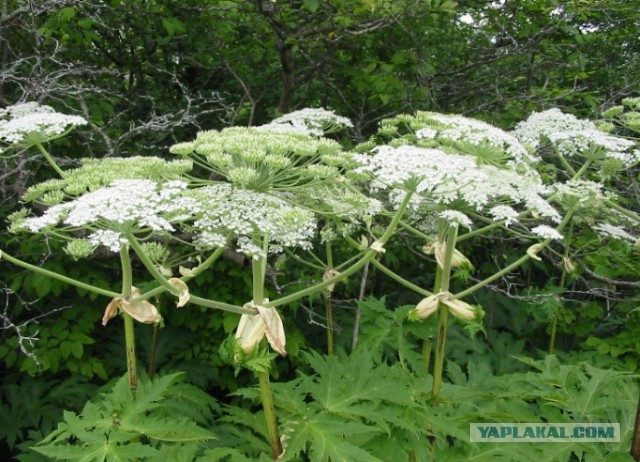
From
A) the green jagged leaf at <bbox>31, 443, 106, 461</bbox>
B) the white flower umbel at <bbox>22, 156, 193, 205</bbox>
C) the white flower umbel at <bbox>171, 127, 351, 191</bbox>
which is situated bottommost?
the green jagged leaf at <bbox>31, 443, 106, 461</bbox>

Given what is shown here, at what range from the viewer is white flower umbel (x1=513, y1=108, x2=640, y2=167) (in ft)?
10.7

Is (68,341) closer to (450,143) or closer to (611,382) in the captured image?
(450,143)

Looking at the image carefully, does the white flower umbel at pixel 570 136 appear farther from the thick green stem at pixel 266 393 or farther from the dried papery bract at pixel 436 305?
the thick green stem at pixel 266 393

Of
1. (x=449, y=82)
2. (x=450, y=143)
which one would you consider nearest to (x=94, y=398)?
(x=450, y=143)

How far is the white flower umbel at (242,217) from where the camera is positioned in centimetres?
230

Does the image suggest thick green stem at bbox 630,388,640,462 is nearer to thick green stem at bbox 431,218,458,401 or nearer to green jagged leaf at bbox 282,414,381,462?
thick green stem at bbox 431,218,458,401

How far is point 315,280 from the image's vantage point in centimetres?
449

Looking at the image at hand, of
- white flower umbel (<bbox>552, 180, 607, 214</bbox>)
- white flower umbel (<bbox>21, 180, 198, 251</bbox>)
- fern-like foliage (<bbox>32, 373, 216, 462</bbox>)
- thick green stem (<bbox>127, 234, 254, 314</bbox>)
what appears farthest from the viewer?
white flower umbel (<bbox>552, 180, 607, 214</bbox>)

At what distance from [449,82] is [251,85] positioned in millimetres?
2218

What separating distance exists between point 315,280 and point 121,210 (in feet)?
8.46

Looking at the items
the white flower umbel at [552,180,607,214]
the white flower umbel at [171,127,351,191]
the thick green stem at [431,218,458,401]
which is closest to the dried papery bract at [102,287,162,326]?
the white flower umbel at [171,127,351,191]

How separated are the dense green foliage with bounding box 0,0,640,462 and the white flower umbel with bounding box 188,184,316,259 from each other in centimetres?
50

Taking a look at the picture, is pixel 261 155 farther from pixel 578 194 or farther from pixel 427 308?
pixel 578 194

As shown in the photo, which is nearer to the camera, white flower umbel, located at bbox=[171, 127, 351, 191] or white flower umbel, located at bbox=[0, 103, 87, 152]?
white flower umbel, located at bbox=[171, 127, 351, 191]
